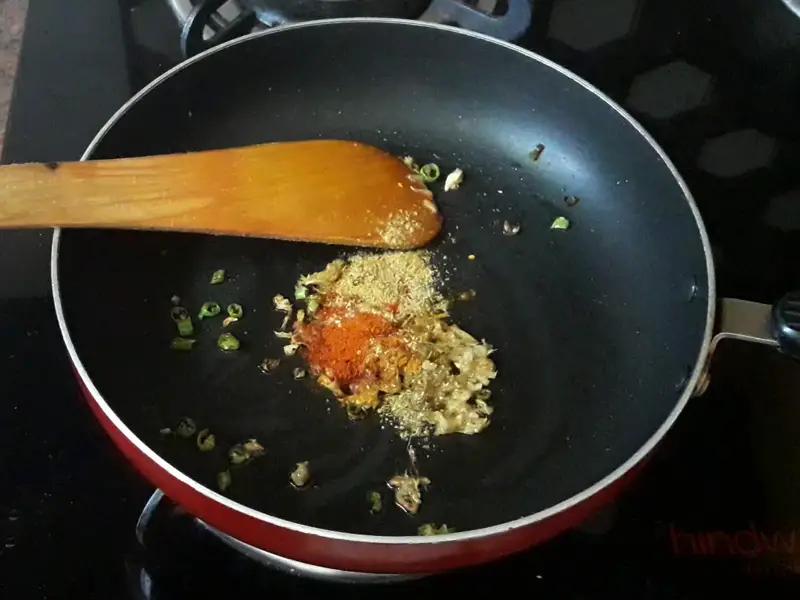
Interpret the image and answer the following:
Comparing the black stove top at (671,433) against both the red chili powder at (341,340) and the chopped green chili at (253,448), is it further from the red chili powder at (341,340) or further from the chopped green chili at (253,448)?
the red chili powder at (341,340)

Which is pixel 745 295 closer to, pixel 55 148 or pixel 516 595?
pixel 516 595

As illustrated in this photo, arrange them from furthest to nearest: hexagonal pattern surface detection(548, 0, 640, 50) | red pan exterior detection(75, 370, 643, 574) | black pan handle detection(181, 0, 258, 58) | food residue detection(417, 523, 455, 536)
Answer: hexagonal pattern surface detection(548, 0, 640, 50) < black pan handle detection(181, 0, 258, 58) < food residue detection(417, 523, 455, 536) < red pan exterior detection(75, 370, 643, 574)

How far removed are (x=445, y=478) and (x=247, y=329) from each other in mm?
251

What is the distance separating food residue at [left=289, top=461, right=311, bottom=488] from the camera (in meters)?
0.73

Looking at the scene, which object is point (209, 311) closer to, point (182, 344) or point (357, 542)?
point (182, 344)

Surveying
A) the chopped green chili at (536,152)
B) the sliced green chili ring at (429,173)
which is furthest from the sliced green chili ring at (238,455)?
the chopped green chili at (536,152)

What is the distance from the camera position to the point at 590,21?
A: 3.48ft

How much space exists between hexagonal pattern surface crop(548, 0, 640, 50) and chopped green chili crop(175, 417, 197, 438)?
66cm

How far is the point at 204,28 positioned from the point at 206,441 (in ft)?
1.61

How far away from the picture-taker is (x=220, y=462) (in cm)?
74

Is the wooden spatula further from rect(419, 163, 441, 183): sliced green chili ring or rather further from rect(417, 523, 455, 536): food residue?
rect(417, 523, 455, 536): food residue

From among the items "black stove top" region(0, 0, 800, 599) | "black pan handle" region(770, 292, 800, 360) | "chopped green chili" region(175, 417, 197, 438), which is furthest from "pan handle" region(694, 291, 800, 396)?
"chopped green chili" region(175, 417, 197, 438)

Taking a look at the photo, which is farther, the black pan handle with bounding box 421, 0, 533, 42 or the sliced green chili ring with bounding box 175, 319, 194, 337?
the black pan handle with bounding box 421, 0, 533, 42

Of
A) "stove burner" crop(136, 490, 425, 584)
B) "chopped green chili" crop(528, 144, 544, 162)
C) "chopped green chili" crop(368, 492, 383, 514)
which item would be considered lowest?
"stove burner" crop(136, 490, 425, 584)
